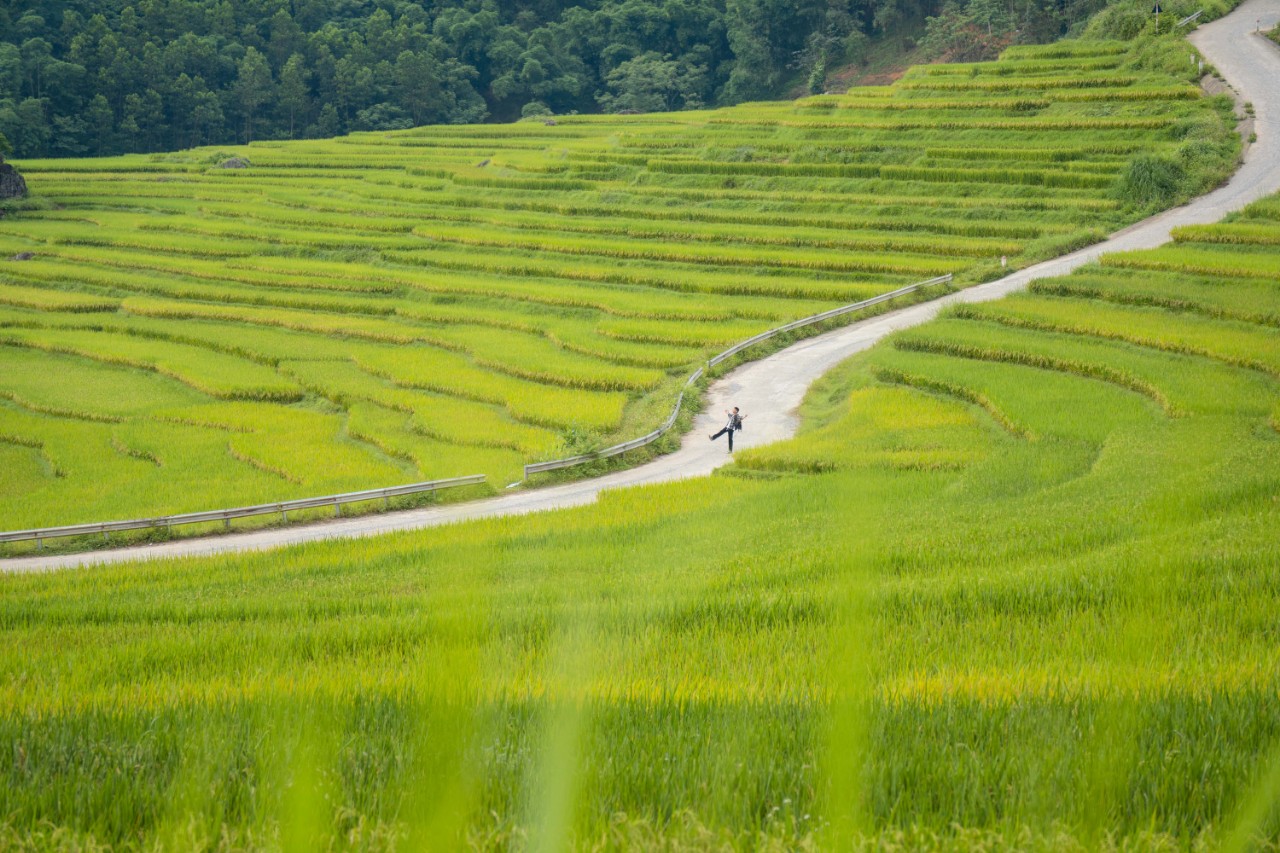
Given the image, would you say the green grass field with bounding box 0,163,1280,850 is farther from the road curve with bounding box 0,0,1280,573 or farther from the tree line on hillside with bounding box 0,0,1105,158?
the tree line on hillside with bounding box 0,0,1105,158

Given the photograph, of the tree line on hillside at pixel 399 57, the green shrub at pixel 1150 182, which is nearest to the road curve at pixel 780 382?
the green shrub at pixel 1150 182

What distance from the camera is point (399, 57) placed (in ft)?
344

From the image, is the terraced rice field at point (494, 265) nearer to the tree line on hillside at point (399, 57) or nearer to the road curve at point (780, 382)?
the road curve at point (780, 382)

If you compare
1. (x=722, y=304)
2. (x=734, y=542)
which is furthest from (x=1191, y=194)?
(x=734, y=542)

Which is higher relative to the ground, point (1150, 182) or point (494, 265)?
point (1150, 182)

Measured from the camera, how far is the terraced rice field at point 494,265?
26.5 m

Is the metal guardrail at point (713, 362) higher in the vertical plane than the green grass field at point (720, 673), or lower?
lower

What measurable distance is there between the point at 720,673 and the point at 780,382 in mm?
24239

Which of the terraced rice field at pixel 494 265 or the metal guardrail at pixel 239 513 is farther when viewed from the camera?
the terraced rice field at pixel 494 265

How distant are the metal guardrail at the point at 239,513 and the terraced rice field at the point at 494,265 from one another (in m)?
1.60

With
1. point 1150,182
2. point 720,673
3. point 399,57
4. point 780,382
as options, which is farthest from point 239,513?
point 399,57

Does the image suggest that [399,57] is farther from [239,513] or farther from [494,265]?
[239,513]

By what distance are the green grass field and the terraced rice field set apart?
30.5ft

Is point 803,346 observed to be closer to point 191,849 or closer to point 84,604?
point 84,604
